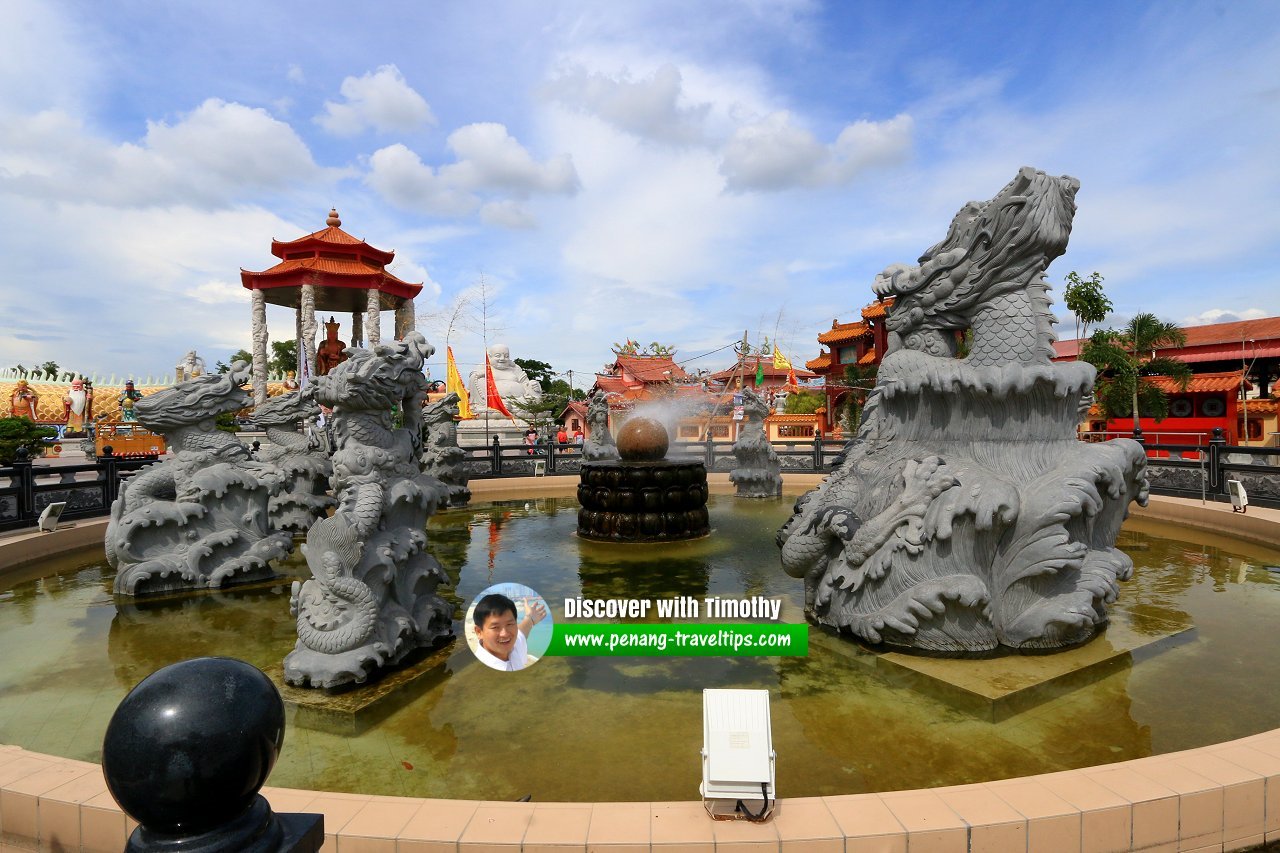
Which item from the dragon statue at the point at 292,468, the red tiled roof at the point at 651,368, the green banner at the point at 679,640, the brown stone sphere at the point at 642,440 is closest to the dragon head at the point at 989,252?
the green banner at the point at 679,640

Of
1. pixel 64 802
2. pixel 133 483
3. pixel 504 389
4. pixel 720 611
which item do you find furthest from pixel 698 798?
pixel 504 389

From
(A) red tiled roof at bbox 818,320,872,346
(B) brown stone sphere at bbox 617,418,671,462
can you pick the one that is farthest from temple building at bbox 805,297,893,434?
(B) brown stone sphere at bbox 617,418,671,462

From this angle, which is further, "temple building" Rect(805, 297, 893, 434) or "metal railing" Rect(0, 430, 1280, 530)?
"temple building" Rect(805, 297, 893, 434)

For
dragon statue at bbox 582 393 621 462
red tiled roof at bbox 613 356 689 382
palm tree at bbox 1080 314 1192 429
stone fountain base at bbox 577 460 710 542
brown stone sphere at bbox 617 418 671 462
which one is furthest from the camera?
red tiled roof at bbox 613 356 689 382

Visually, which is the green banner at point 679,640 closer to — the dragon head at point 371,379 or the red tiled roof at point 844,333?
the dragon head at point 371,379

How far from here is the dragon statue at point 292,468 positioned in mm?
8602

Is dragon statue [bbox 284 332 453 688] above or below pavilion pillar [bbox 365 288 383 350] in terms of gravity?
below

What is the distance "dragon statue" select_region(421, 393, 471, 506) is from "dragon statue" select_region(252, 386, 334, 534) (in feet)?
9.27

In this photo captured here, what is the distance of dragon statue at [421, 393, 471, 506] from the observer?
12.3 metres

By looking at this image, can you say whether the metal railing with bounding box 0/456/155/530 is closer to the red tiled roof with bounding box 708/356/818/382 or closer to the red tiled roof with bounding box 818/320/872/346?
the red tiled roof with bounding box 708/356/818/382

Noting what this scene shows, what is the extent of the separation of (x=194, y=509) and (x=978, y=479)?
745 cm

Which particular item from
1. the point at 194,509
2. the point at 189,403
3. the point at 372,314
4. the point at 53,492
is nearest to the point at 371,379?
the point at 194,509

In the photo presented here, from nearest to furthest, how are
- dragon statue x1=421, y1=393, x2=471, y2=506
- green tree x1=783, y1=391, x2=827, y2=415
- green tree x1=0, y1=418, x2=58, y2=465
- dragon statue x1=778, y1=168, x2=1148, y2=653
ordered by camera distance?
dragon statue x1=778, y1=168, x2=1148, y2=653 < dragon statue x1=421, y1=393, x2=471, y2=506 < green tree x1=0, y1=418, x2=58, y2=465 < green tree x1=783, y1=391, x2=827, y2=415

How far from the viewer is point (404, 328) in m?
31.5
